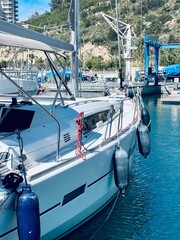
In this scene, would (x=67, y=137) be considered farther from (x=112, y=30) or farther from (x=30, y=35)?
(x=112, y=30)

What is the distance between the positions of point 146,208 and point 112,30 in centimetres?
7412

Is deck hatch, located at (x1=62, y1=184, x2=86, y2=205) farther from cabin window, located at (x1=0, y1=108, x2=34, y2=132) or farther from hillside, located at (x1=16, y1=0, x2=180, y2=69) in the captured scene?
hillside, located at (x1=16, y1=0, x2=180, y2=69)

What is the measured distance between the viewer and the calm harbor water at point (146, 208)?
8.53 meters

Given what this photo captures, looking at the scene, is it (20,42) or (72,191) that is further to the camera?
(72,191)

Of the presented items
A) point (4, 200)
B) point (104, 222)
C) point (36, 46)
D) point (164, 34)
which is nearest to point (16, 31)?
point (36, 46)

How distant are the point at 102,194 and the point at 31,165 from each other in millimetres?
2216

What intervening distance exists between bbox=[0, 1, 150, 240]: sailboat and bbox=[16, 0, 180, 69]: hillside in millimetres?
55325

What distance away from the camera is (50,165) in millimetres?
7012

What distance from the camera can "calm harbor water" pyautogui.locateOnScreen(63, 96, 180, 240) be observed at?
28.0 ft

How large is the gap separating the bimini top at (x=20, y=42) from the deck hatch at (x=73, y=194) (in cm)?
254

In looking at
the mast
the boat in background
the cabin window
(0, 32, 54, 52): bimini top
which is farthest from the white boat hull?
the boat in background

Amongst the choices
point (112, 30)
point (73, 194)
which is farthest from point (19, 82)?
point (112, 30)

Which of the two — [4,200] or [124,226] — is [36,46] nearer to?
[4,200]

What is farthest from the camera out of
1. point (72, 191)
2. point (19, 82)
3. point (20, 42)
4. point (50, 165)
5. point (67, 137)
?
point (19, 82)
